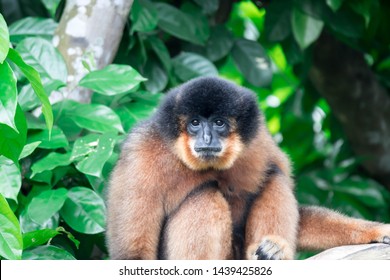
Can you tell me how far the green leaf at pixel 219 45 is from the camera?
27.1 feet

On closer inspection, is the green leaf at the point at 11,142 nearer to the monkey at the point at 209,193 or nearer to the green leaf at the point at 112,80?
the monkey at the point at 209,193

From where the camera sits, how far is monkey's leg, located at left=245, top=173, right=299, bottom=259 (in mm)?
5363

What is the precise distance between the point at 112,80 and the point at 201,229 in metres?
1.65

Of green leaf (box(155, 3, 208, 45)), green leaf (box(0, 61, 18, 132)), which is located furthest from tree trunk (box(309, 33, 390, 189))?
green leaf (box(0, 61, 18, 132))

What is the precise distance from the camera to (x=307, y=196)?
914 cm

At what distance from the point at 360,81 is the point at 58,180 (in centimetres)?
486

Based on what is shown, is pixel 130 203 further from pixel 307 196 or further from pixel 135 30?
pixel 307 196

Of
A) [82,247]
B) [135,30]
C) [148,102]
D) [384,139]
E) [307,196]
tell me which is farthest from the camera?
[384,139]

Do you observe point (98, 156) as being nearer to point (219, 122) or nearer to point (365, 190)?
point (219, 122)

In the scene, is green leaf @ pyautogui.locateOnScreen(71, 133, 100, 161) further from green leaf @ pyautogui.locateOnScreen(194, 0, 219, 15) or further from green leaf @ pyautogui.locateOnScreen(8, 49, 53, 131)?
green leaf @ pyautogui.locateOnScreen(194, 0, 219, 15)

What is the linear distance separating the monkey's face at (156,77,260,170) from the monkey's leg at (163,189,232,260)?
29cm

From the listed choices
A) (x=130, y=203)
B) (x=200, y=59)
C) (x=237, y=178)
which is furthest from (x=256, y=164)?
(x=200, y=59)

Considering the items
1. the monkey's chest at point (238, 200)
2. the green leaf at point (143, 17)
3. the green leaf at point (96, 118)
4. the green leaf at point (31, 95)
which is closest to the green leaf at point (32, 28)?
the green leaf at point (143, 17)

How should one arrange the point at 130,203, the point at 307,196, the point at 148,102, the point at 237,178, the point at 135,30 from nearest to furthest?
1. the point at 130,203
2. the point at 237,178
3. the point at 148,102
4. the point at 135,30
5. the point at 307,196
